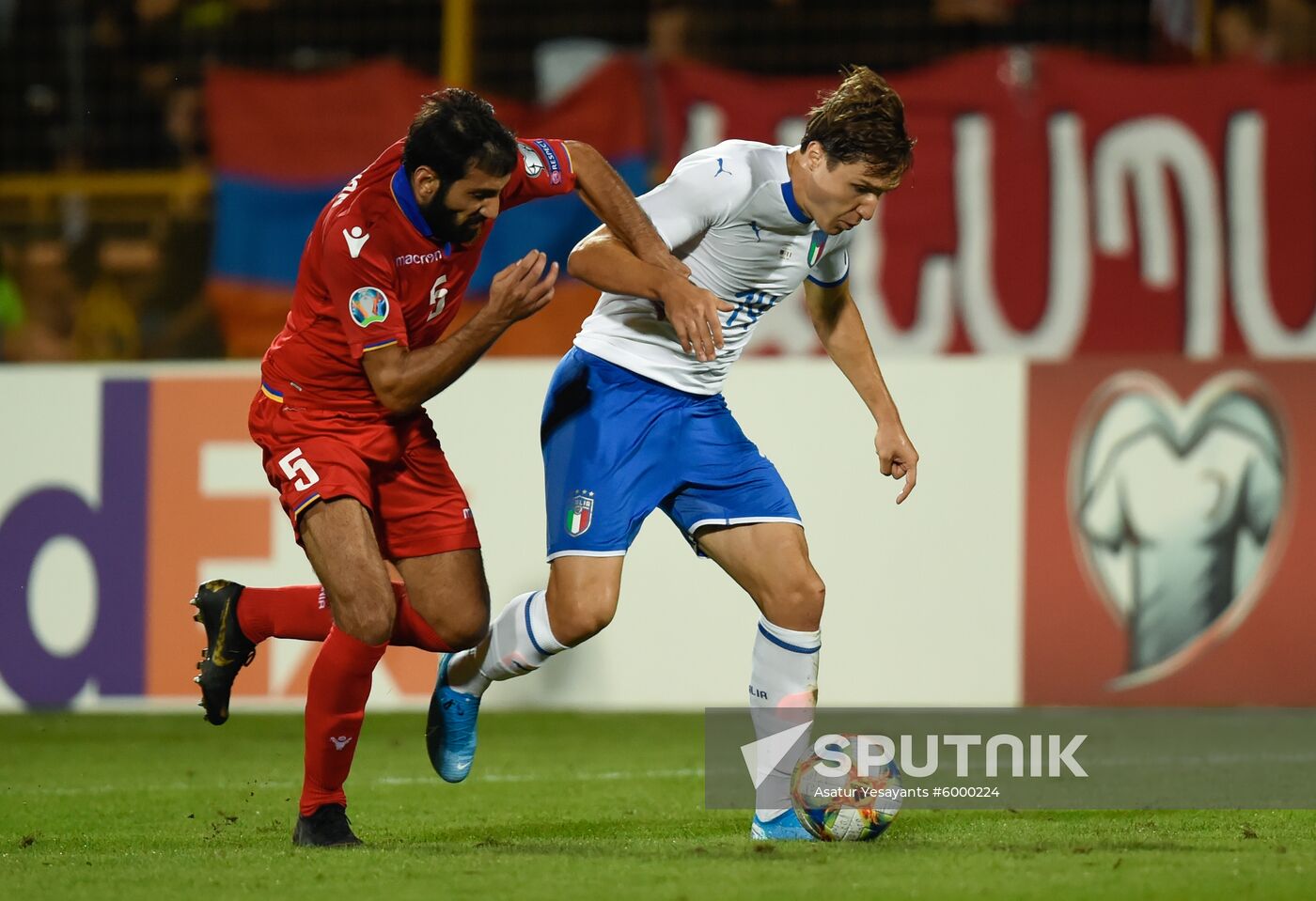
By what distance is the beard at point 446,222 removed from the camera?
4734 millimetres

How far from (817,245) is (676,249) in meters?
0.37

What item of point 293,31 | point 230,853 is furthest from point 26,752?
point 293,31

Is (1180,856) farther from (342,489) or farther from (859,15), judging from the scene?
(859,15)

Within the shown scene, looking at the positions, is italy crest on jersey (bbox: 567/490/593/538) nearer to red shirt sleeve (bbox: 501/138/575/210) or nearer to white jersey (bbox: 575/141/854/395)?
white jersey (bbox: 575/141/854/395)

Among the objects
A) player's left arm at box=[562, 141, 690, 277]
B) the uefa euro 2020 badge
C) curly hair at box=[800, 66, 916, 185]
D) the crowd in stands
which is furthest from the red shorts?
the crowd in stands

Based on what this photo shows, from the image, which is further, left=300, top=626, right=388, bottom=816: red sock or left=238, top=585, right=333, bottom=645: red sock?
left=238, top=585, right=333, bottom=645: red sock

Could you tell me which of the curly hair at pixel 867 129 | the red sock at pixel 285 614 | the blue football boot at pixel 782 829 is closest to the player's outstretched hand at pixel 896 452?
the curly hair at pixel 867 129

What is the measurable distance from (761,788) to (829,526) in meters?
3.33

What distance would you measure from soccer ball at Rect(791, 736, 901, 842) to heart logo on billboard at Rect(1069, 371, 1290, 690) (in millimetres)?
3441

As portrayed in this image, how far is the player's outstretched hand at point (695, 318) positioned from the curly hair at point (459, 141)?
521 millimetres

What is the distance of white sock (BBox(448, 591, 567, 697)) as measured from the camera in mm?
5188

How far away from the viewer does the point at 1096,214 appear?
9.98m

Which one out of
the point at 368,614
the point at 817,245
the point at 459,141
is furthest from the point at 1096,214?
the point at 368,614

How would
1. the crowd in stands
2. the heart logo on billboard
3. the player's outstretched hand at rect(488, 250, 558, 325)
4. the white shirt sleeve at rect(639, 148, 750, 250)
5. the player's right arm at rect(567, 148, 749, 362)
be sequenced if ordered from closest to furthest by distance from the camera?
the player's outstretched hand at rect(488, 250, 558, 325)
the player's right arm at rect(567, 148, 749, 362)
the white shirt sleeve at rect(639, 148, 750, 250)
the heart logo on billboard
the crowd in stands
